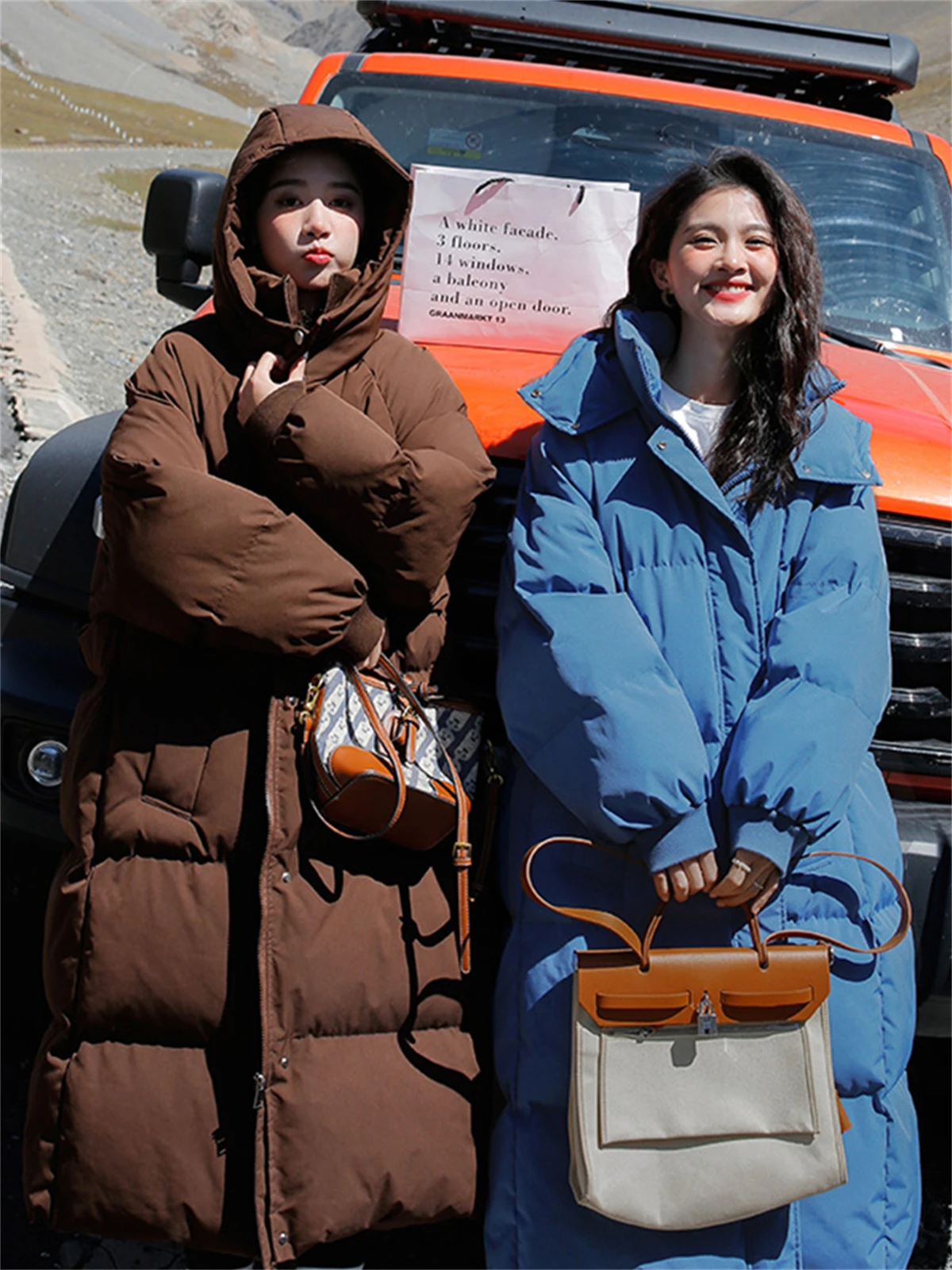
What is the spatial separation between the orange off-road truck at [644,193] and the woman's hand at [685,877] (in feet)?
2.21

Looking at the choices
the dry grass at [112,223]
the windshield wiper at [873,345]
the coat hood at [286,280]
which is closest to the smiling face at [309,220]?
the coat hood at [286,280]

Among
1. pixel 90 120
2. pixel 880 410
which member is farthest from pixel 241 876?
pixel 90 120

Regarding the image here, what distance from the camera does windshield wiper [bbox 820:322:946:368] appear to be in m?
3.56

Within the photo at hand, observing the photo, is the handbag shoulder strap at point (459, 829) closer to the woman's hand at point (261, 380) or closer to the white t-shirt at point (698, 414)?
the woman's hand at point (261, 380)

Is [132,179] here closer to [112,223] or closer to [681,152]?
[112,223]

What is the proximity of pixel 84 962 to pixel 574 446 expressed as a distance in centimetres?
133

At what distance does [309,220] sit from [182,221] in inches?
53.4

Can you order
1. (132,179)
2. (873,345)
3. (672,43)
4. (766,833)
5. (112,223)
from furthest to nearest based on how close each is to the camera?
(132,179)
(112,223)
(672,43)
(873,345)
(766,833)

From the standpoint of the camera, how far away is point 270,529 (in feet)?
7.41

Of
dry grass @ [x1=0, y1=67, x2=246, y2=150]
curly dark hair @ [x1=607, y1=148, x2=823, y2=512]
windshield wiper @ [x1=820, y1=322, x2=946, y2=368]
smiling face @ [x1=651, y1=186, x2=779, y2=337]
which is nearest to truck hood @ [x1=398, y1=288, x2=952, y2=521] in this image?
windshield wiper @ [x1=820, y1=322, x2=946, y2=368]

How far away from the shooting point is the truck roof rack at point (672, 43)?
4340 mm

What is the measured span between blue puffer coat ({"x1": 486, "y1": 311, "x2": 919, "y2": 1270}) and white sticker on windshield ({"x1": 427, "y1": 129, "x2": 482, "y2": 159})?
5.77 feet

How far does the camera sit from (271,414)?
90.5 inches

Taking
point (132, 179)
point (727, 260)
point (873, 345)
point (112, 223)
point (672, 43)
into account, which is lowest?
point (727, 260)
